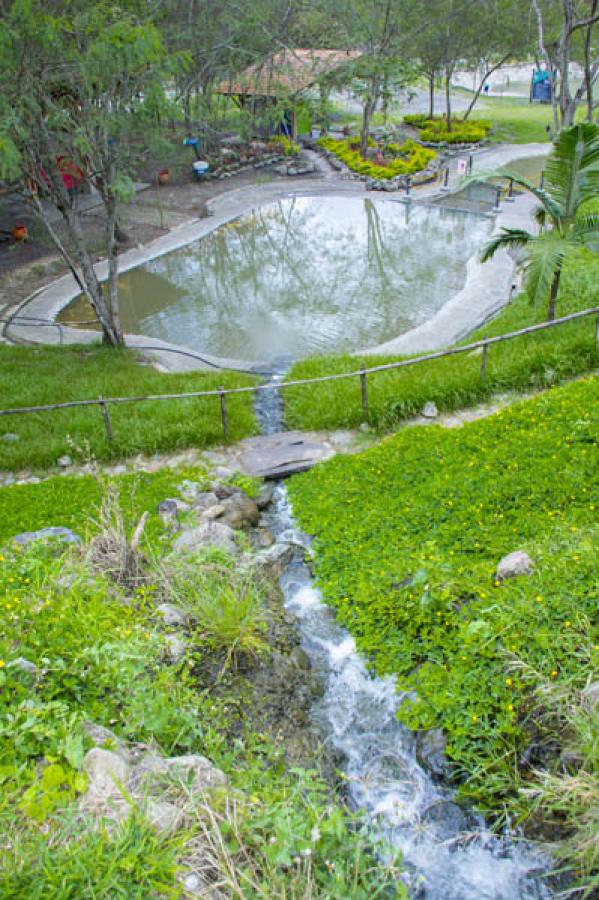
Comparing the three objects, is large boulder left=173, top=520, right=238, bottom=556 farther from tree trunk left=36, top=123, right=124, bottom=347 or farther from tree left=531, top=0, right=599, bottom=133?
tree left=531, top=0, right=599, bottom=133

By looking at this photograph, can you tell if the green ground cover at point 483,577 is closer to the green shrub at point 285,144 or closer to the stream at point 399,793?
the stream at point 399,793

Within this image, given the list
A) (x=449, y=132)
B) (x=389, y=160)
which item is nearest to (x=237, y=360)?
(x=389, y=160)

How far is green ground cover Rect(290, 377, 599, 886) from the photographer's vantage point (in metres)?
4.93

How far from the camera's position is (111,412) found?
11398 millimetres

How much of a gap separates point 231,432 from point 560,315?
23.8 ft

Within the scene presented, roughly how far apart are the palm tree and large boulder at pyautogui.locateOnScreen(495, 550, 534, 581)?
5.76 metres

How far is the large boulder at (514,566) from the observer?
20.6 feet

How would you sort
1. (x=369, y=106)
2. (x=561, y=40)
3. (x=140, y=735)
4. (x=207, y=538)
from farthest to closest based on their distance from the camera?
(x=369, y=106) → (x=561, y=40) → (x=207, y=538) → (x=140, y=735)

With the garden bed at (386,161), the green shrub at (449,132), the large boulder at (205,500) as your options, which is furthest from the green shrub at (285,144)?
the large boulder at (205,500)

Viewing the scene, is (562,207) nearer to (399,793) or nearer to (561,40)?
(399,793)

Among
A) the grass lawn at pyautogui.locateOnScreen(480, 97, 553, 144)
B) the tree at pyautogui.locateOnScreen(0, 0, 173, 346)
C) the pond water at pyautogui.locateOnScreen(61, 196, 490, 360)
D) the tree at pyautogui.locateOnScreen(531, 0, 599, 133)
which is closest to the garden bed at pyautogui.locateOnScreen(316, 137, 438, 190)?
the pond water at pyautogui.locateOnScreen(61, 196, 490, 360)

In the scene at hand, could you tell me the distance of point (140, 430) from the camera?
1070 cm

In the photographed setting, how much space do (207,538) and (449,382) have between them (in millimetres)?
5130

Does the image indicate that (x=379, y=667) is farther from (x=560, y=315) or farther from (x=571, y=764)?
(x=560, y=315)
